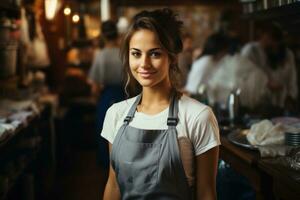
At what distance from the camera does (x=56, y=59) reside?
610 cm

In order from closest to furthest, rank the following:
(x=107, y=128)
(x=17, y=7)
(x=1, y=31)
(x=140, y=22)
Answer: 1. (x=140, y=22)
2. (x=107, y=128)
3. (x=1, y=31)
4. (x=17, y=7)

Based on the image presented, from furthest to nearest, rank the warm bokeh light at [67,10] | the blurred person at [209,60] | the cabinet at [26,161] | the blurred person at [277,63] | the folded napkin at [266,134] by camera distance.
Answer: the blurred person at [277,63]
the blurred person at [209,60]
the warm bokeh light at [67,10]
the cabinet at [26,161]
the folded napkin at [266,134]

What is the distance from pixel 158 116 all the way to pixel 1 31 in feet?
7.31

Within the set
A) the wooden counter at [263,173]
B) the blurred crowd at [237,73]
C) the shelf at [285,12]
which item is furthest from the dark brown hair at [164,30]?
the blurred crowd at [237,73]

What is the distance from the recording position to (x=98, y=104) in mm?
4449

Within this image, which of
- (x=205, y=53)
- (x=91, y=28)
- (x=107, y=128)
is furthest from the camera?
(x=91, y=28)

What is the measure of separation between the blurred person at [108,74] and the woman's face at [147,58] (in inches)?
101

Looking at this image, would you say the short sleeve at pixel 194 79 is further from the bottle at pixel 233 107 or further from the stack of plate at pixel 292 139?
the stack of plate at pixel 292 139

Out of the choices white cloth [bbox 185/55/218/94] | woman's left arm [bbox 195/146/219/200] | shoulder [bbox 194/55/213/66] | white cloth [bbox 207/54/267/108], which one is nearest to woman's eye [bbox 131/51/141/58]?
woman's left arm [bbox 195/146/219/200]

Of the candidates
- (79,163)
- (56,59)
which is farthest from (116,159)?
(56,59)

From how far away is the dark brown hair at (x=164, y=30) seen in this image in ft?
5.41

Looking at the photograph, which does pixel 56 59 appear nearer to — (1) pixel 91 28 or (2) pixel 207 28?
(1) pixel 91 28

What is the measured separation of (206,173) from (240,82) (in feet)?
6.92

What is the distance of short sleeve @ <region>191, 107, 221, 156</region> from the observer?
1597mm
